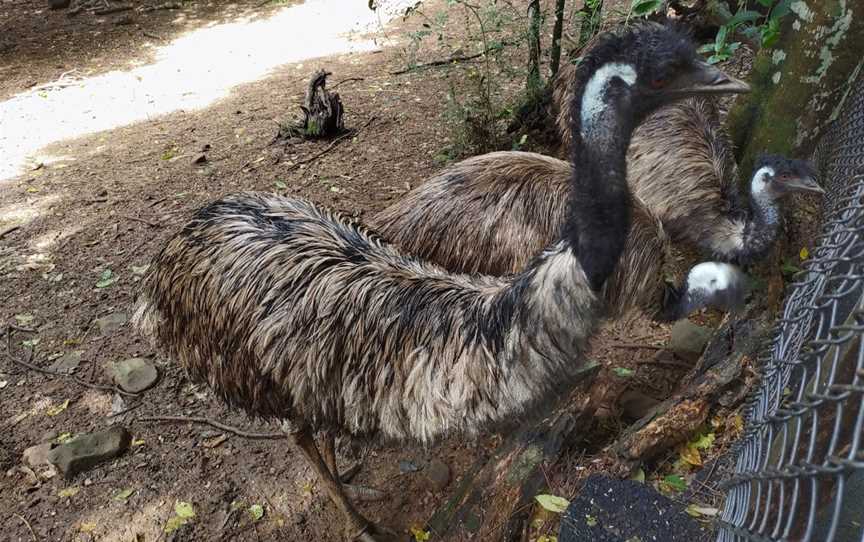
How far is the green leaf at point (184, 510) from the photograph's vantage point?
9.51ft

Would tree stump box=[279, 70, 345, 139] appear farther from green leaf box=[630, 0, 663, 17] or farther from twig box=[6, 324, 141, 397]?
green leaf box=[630, 0, 663, 17]

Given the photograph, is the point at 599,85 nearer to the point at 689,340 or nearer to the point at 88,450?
the point at 689,340

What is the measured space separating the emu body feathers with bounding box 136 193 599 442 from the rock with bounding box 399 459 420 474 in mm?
693

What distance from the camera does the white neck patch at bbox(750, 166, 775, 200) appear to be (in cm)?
300

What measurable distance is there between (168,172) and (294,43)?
3.80 meters

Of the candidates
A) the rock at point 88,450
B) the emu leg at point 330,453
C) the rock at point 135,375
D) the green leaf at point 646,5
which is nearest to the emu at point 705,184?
the green leaf at point 646,5

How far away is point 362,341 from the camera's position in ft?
7.38

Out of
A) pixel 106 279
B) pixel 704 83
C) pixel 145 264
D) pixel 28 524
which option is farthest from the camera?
pixel 145 264

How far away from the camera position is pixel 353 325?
226 centimetres

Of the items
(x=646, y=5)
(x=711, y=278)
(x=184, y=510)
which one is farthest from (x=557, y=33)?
(x=184, y=510)

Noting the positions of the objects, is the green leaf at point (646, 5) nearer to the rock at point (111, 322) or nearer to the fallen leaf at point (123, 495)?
the fallen leaf at point (123, 495)

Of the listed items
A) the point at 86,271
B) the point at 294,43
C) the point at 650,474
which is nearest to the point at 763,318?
the point at 650,474

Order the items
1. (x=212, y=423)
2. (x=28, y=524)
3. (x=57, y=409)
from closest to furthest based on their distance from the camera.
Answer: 1. (x=28, y=524)
2. (x=212, y=423)
3. (x=57, y=409)

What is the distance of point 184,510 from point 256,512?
32 centimetres
